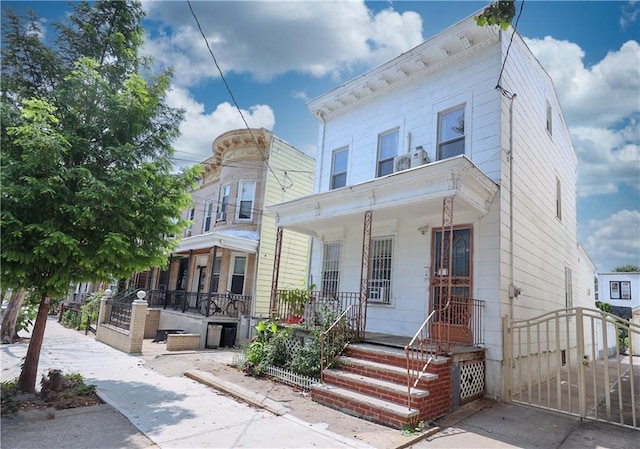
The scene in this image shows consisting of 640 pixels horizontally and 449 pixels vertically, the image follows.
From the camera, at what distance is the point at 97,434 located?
493 cm

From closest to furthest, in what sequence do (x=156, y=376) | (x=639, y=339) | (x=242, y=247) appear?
(x=156, y=376), (x=242, y=247), (x=639, y=339)

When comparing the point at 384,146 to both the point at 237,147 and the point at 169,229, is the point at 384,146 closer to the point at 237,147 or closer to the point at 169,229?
the point at 169,229

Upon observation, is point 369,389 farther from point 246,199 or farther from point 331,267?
point 246,199

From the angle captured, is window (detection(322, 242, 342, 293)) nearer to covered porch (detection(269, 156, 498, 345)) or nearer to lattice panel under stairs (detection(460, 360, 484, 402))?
covered porch (detection(269, 156, 498, 345))

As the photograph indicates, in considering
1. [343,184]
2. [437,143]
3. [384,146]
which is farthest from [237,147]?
[437,143]

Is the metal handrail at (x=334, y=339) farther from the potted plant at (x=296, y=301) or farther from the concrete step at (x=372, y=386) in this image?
the potted plant at (x=296, y=301)

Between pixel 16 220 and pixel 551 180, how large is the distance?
1342 centimetres

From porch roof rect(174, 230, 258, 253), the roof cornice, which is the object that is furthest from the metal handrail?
porch roof rect(174, 230, 258, 253)

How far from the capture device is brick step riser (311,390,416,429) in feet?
17.9

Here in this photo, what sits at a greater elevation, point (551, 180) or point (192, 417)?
point (551, 180)

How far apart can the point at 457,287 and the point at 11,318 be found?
14.3 metres

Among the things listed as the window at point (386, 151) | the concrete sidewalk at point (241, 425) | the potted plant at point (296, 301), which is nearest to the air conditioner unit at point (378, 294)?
the potted plant at point (296, 301)

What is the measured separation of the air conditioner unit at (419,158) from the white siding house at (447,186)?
3cm

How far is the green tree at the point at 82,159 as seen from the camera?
552cm
